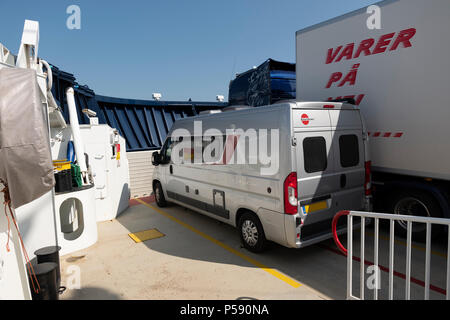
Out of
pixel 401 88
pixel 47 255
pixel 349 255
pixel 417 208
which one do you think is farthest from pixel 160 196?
pixel 401 88

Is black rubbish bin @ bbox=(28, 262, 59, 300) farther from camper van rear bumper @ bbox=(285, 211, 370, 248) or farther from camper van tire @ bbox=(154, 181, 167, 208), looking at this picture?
camper van tire @ bbox=(154, 181, 167, 208)

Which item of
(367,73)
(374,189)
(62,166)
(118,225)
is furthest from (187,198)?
(367,73)

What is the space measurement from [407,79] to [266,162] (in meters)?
2.67

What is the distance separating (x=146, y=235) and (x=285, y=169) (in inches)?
130

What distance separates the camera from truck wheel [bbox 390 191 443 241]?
477cm

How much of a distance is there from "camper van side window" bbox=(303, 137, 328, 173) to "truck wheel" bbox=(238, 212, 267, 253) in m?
1.18

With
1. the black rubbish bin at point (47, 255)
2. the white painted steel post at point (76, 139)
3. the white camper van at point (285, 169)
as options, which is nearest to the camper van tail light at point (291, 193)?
the white camper van at point (285, 169)

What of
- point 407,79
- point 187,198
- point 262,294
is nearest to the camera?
point 262,294

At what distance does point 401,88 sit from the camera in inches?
191

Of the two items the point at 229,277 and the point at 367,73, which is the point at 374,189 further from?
the point at 229,277

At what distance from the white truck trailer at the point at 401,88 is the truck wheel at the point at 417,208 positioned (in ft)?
0.05

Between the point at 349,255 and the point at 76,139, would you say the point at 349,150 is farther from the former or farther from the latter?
the point at 76,139

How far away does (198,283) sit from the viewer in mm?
4012
